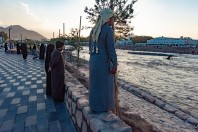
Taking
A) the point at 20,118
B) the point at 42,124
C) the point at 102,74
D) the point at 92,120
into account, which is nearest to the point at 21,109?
the point at 20,118

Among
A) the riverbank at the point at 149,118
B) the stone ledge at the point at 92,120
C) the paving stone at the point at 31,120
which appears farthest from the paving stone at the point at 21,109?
the riverbank at the point at 149,118

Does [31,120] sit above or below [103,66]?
below

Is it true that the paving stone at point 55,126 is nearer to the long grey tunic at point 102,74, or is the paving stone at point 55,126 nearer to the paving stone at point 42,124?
the paving stone at point 42,124

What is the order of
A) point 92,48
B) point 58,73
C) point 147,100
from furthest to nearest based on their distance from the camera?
point 147,100 < point 58,73 < point 92,48

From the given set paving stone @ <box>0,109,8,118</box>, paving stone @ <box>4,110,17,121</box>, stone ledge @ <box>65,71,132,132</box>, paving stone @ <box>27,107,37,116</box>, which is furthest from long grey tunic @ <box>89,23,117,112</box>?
paving stone @ <box>0,109,8,118</box>

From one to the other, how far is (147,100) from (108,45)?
5635 millimetres

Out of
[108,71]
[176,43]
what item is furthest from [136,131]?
[176,43]

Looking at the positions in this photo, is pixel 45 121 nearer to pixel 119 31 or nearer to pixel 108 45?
pixel 108 45

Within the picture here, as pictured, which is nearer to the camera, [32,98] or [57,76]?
[57,76]

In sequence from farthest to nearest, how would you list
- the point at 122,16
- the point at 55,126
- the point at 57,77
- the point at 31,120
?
the point at 122,16
the point at 57,77
the point at 31,120
the point at 55,126

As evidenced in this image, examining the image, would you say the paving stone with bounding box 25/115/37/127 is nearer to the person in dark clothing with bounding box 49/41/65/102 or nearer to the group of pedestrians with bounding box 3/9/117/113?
the person in dark clothing with bounding box 49/41/65/102

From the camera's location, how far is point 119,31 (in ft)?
58.0

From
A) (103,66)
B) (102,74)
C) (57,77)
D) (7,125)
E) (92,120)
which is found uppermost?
(103,66)

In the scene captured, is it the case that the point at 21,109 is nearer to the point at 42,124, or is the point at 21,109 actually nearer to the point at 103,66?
the point at 42,124
